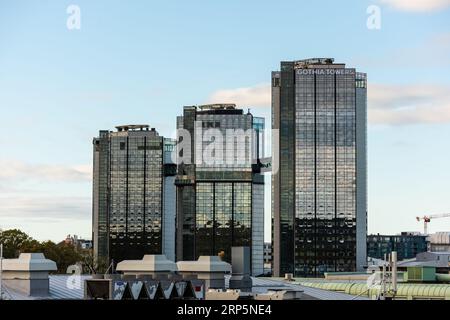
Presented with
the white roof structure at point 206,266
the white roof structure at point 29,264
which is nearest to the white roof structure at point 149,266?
the white roof structure at point 206,266

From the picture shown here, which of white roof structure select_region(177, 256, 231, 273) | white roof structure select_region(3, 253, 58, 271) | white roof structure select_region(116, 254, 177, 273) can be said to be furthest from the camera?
white roof structure select_region(116, 254, 177, 273)

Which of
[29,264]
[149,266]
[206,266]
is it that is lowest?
[149,266]

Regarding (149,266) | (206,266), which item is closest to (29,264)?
(149,266)

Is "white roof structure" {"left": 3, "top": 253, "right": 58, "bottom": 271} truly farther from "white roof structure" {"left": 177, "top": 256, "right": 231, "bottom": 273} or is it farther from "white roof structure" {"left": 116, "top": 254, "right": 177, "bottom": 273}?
"white roof structure" {"left": 177, "top": 256, "right": 231, "bottom": 273}

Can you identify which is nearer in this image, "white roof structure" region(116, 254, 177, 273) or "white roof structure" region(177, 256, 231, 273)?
"white roof structure" region(177, 256, 231, 273)

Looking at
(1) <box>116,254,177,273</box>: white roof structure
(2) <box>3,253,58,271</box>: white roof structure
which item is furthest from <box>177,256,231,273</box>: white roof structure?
(2) <box>3,253,58,271</box>: white roof structure

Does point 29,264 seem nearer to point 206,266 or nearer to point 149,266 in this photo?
point 149,266

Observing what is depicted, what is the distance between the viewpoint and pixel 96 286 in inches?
3273
